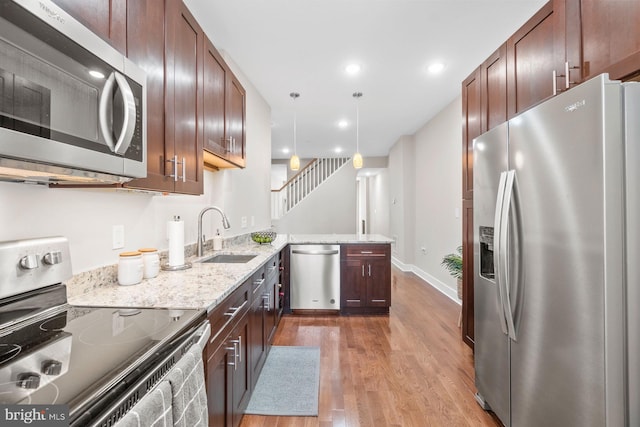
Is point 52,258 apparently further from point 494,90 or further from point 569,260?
point 494,90

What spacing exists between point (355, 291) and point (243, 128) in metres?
2.24

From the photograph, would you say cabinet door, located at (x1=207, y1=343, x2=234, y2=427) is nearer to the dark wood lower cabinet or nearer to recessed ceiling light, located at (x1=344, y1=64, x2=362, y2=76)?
the dark wood lower cabinet

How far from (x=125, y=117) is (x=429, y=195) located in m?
4.81

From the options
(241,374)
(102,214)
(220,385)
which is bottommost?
(241,374)

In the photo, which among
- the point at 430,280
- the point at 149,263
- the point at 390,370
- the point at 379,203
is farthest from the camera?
the point at 379,203

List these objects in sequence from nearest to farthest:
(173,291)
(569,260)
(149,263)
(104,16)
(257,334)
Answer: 1. (104,16)
2. (569,260)
3. (173,291)
4. (149,263)
5. (257,334)

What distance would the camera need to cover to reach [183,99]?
63.4 inches

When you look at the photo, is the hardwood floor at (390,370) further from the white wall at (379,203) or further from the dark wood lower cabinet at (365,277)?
the white wall at (379,203)

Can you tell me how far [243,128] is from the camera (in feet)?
9.04

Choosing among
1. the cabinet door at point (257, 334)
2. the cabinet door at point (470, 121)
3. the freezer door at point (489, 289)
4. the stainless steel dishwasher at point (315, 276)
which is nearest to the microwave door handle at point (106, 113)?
the cabinet door at point (257, 334)

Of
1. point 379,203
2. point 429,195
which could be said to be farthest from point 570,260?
point 379,203

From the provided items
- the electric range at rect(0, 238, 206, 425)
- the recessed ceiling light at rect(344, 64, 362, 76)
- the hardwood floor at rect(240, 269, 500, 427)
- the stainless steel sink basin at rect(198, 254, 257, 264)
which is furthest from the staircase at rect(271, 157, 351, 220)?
the electric range at rect(0, 238, 206, 425)

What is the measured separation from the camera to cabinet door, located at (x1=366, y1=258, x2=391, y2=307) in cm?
351

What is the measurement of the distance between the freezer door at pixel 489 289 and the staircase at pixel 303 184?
17.9 feet
